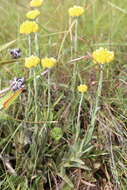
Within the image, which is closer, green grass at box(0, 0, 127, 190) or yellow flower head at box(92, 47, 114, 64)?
yellow flower head at box(92, 47, 114, 64)

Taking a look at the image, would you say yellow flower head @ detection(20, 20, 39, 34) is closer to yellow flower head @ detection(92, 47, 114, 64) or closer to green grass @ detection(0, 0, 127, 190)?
green grass @ detection(0, 0, 127, 190)

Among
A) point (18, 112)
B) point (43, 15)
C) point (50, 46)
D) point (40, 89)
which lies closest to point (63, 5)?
point (43, 15)

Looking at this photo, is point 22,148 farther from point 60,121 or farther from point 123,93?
point 123,93

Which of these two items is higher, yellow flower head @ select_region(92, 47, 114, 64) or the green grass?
yellow flower head @ select_region(92, 47, 114, 64)

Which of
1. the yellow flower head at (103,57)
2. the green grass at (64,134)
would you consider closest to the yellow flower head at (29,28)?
the green grass at (64,134)

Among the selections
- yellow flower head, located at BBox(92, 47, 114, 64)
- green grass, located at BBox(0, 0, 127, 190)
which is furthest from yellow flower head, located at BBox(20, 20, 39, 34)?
yellow flower head, located at BBox(92, 47, 114, 64)

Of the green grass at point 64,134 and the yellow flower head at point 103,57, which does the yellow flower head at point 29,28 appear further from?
the yellow flower head at point 103,57

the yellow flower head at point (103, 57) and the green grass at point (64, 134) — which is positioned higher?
the yellow flower head at point (103, 57)

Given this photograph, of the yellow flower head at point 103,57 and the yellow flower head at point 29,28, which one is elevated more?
the yellow flower head at point 29,28

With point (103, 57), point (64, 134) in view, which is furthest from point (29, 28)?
point (64, 134)

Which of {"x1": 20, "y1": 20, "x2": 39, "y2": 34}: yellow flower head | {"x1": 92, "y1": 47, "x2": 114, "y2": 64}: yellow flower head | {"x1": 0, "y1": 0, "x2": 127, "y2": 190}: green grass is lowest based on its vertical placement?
{"x1": 0, "y1": 0, "x2": 127, "y2": 190}: green grass

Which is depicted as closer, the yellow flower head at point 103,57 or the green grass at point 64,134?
the yellow flower head at point 103,57

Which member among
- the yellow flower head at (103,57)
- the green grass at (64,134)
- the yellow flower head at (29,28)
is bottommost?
the green grass at (64,134)
